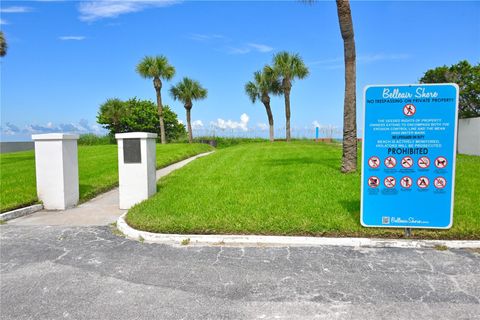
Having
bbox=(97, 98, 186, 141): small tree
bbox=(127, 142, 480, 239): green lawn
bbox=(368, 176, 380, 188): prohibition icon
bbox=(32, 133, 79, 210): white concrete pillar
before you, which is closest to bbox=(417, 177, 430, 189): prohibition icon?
bbox=(368, 176, 380, 188): prohibition icon

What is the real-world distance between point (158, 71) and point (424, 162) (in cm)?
4032

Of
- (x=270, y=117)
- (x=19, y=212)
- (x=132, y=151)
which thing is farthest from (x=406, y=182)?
(x=270, y=117)

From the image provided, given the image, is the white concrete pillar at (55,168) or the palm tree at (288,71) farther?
the palm tree at (288,71)

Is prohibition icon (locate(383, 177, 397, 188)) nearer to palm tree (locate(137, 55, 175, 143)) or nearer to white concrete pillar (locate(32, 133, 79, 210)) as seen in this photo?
white concrete pillar (locate(32, 133, 79, 210))

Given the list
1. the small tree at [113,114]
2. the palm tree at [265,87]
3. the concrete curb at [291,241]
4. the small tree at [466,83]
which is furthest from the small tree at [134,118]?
the concrete curb at [291,241]

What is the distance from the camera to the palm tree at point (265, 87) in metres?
46.3

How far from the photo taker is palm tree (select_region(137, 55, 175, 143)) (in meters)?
42.9

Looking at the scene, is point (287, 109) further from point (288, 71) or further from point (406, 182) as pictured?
point (406, 182)

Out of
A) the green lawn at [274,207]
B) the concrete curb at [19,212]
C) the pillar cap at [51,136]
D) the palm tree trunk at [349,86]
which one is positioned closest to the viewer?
the green lawn at [274,207]

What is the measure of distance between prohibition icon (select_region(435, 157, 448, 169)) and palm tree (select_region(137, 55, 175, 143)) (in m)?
38.8

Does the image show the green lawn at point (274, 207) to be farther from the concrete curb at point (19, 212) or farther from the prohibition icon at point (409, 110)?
the concrete curb at point (19, 212)

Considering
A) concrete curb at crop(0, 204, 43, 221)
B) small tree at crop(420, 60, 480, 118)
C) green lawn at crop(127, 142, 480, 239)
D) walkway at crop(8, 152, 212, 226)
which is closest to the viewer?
green lawn at crop(127, 142, 480, 239)

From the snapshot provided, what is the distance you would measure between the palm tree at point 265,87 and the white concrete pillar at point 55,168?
1533 inches

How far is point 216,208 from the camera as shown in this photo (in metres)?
7.52
